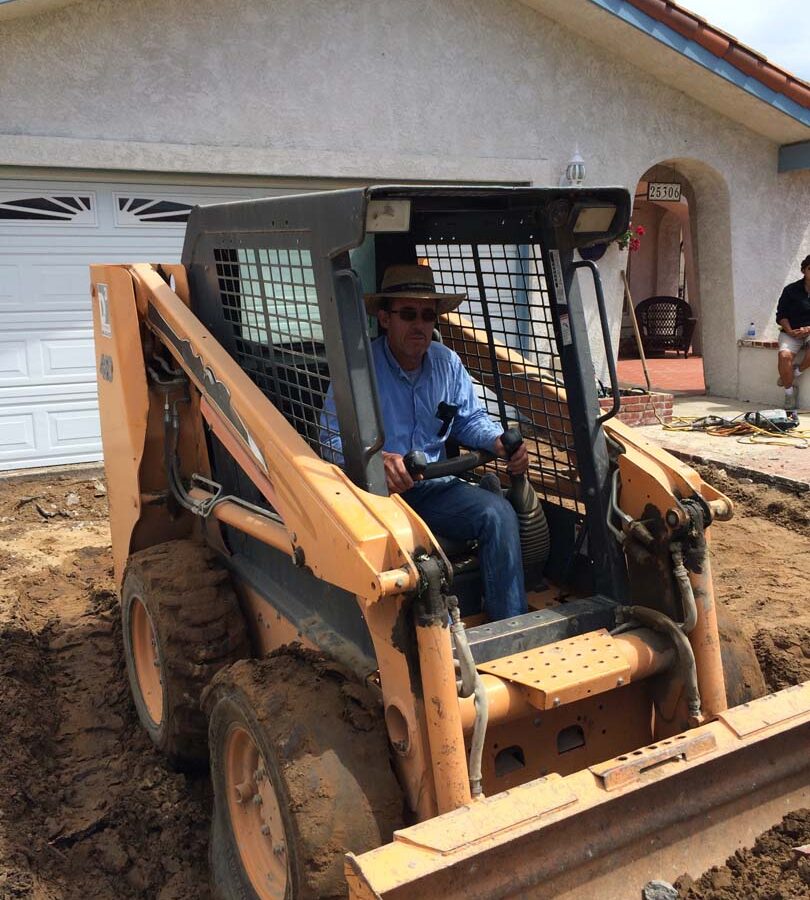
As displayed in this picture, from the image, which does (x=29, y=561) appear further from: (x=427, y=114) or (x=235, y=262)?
(x=427, y=114)

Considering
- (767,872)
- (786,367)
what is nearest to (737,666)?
(767,872)

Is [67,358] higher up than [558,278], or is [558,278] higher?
[558,278]

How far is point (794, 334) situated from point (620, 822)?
8446 mm

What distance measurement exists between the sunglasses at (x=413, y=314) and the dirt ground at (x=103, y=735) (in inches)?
77.4

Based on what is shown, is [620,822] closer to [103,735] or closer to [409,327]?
[409,327]

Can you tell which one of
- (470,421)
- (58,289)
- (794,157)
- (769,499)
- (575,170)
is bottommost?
(769,499)

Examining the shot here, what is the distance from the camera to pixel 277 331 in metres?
3.07

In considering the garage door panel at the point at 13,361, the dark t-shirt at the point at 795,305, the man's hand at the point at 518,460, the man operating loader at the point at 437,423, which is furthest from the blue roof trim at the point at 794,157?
the man's hand at the point at 518,460

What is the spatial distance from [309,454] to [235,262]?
3.35ft

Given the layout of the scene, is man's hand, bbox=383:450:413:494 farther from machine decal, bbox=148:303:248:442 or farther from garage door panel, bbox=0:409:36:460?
garage door panel, bbox=0:409:36:460

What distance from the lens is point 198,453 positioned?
12.6 feet

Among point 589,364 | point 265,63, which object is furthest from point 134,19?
point 589,364

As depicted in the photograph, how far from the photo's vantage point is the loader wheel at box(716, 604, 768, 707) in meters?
3.05

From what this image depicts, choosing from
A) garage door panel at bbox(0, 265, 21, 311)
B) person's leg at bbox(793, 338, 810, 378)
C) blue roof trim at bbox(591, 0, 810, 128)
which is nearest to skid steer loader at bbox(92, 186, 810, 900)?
garage door panel at bbox(0, 265, 21, 311)
